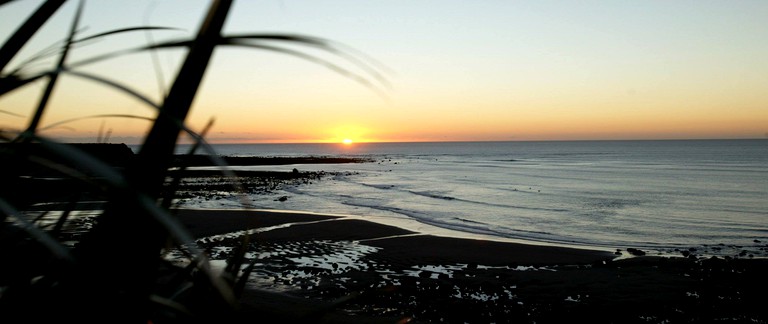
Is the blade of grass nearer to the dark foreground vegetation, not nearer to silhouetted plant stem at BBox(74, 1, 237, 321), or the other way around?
the dark foreground vegetation

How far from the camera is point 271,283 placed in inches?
498

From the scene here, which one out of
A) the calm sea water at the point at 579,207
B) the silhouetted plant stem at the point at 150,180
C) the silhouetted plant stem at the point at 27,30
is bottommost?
the calm sea water at the point at 579,207

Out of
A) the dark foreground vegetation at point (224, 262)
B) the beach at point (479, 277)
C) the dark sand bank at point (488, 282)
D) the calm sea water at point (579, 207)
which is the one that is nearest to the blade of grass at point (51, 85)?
the dark foreground vegetation at point (224, 262)

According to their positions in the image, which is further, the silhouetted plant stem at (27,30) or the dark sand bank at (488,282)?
the dark sand bank at (488,282)

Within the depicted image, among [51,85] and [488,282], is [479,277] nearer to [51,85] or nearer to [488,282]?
[488,282]

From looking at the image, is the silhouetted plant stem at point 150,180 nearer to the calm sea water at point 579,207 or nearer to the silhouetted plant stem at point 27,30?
the silhouetted plant stem at point 27,30

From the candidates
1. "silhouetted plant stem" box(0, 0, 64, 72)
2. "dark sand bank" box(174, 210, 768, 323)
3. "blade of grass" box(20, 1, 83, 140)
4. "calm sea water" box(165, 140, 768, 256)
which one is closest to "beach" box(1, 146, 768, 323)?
"dark sand bank" box(174, 210, 768, 323)

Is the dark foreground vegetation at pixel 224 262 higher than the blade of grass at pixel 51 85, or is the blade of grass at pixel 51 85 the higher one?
the blade of grass at pixel 51 85

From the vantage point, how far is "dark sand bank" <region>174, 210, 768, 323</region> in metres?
10.9

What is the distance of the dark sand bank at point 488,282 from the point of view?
10.9 metres

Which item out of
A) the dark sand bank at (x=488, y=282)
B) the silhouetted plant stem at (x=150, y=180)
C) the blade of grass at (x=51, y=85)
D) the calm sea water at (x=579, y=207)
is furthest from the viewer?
the calm sea water at (x=579, y=207)

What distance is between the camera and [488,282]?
13.1 meters

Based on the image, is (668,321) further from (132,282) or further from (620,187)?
(620,187)

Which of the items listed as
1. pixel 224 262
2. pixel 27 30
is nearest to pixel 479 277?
pixel 224 262
